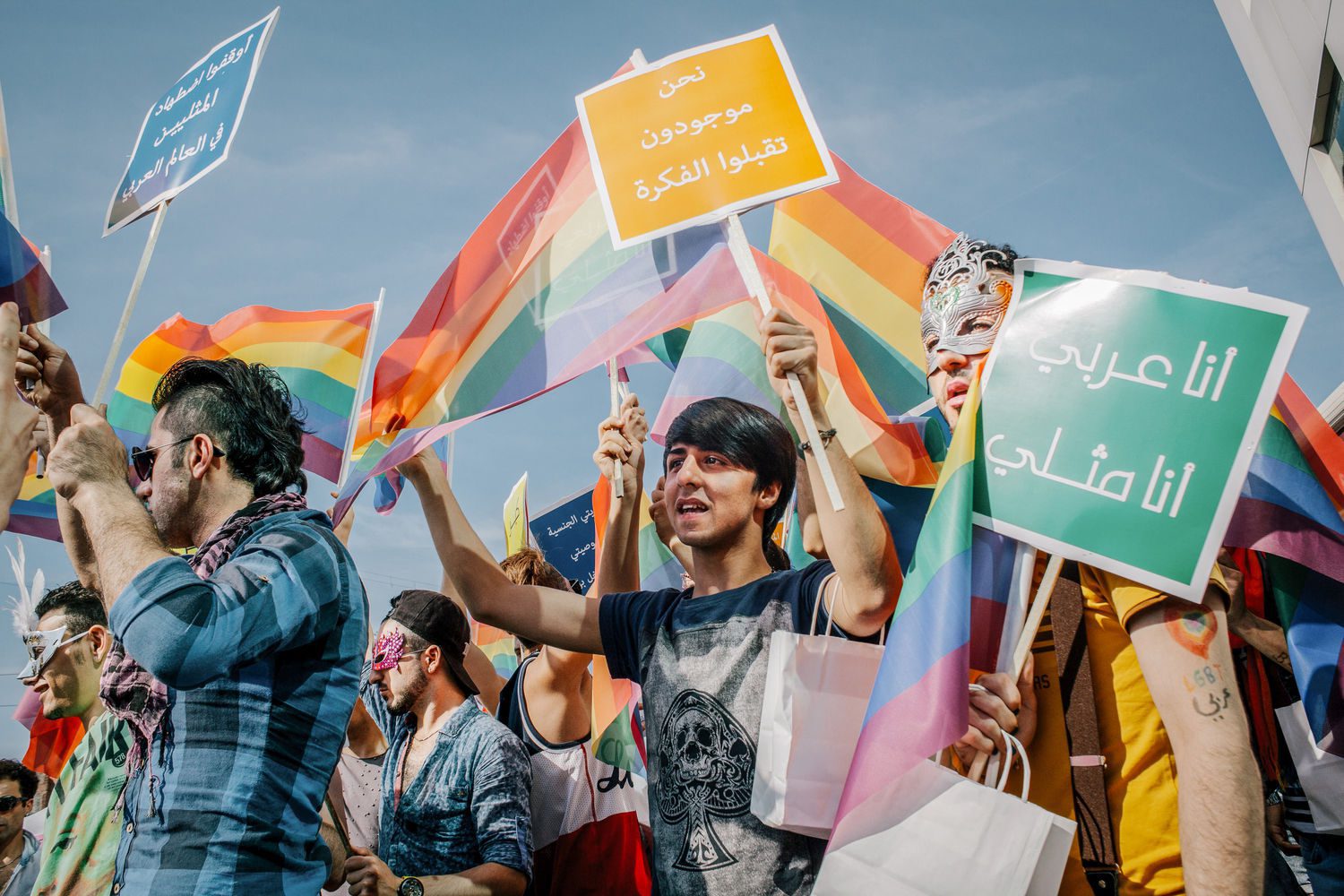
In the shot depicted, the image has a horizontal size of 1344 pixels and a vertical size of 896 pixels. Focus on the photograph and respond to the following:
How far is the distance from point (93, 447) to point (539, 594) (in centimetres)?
155

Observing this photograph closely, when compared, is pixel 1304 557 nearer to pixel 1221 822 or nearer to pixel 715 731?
pixel 1221 822

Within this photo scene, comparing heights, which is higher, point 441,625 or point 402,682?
point 441,625

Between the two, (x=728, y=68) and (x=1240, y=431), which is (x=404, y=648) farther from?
(x=1240, y=431)

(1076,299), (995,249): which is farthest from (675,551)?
(1076,299)

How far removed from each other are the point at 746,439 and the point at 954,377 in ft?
2.47

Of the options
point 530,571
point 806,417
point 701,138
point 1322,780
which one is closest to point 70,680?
point 530,571

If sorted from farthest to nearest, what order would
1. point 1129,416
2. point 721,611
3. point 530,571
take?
point 530,571
point 721,611
point 1129,416

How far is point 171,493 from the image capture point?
292 centimetres

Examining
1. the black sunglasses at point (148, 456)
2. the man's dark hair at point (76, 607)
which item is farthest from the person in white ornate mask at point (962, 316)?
the man's dark hair at point (76, 607)

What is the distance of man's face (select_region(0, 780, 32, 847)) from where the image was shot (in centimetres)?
711

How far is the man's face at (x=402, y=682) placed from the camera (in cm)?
446

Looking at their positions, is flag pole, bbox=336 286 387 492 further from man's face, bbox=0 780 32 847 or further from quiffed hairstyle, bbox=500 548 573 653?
man's face, bbox=0 780 32 847

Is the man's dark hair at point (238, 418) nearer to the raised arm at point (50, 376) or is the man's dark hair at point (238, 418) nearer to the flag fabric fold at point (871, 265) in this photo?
the raised arm at point (50, 376)

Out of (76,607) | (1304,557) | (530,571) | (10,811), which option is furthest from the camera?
(10,811)
